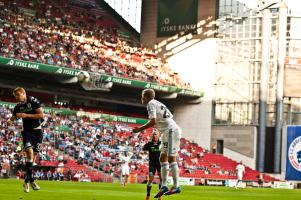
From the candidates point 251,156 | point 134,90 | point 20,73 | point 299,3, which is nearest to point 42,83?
point 20,73

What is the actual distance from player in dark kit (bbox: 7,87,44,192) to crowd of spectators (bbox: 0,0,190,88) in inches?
1382

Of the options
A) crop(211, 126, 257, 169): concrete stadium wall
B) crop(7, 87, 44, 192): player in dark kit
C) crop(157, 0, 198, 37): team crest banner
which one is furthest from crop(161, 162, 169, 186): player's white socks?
crop(157, 0, 198, 37): team crest banner

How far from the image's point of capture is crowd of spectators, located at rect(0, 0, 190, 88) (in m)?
55.0

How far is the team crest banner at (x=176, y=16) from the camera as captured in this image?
67938 mm

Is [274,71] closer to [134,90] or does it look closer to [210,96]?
[210,96]

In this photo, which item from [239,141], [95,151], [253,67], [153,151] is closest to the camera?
[153,151]

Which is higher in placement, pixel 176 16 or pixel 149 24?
pixel 176 16

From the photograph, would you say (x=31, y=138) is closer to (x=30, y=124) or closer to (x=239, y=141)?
(x=30, y=124)

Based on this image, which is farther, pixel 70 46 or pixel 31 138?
pixel 70 46

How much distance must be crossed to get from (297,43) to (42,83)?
936 inches

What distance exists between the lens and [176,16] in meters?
68.8

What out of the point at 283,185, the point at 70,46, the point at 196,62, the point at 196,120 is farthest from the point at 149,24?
the point at 283,185

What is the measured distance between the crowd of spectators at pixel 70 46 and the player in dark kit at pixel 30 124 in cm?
3509

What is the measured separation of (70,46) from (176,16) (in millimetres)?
13739
